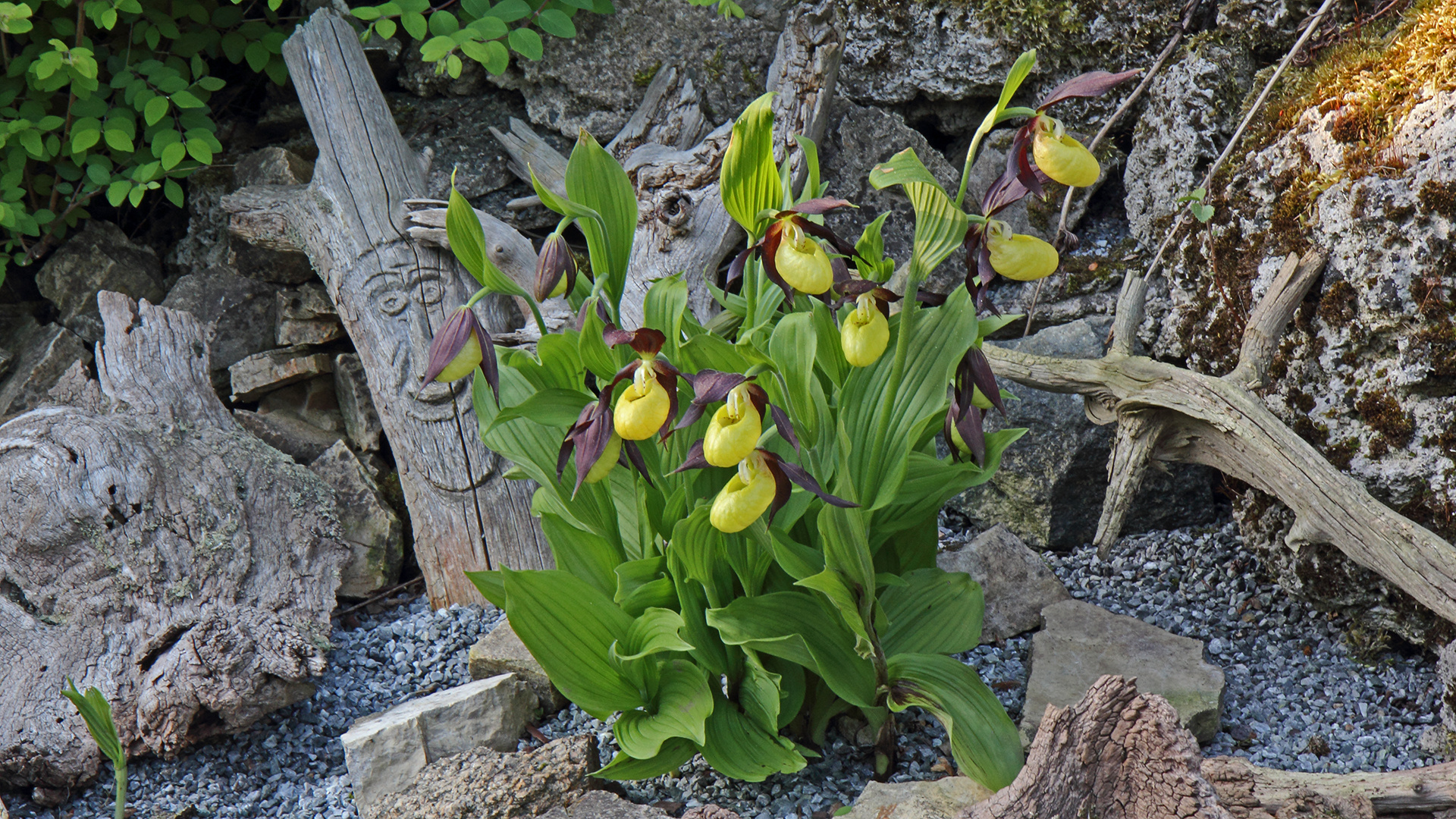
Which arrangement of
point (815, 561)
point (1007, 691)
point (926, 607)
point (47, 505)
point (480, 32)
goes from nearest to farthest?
point (815, 561) < point (926, 607) < point (1007, 691) < point (47, 505) < point (480, 32)

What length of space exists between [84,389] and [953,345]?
2.73 metres

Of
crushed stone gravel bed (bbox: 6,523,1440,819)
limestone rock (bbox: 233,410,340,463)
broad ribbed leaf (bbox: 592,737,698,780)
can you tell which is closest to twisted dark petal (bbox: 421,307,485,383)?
broad ribbed leaf (bbox: 592,737,698,780)

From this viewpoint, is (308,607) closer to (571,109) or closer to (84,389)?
(84,389)

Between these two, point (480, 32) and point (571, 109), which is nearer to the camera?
point (480, 32)

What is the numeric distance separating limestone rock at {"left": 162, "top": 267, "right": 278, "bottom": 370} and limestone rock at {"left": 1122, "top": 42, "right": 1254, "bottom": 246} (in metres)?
3.11

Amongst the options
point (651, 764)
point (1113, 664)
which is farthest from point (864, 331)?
point (1113, 664)

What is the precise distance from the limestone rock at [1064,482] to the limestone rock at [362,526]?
187 cm

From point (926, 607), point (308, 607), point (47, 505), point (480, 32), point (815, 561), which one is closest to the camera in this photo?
point (815, 561)

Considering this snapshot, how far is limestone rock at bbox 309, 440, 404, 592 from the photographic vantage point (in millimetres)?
2998

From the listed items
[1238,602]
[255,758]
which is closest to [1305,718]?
[1238,602]

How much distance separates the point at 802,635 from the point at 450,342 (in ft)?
2.76

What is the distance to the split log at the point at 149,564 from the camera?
2.31 meters

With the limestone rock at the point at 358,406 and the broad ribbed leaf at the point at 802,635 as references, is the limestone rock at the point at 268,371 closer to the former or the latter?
the limestone rock at the point at 358,406

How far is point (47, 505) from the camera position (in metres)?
2.54
